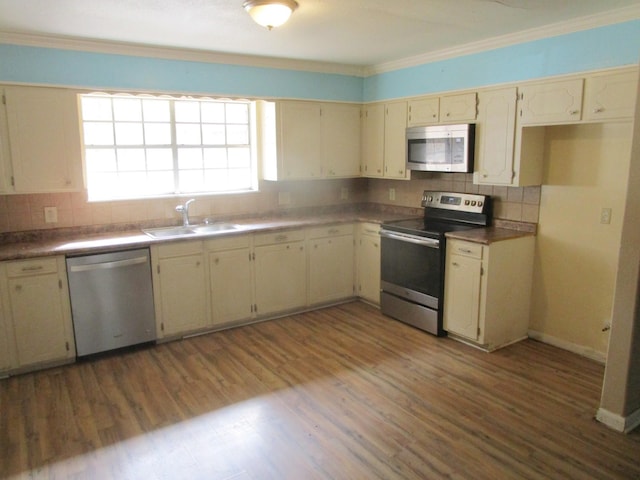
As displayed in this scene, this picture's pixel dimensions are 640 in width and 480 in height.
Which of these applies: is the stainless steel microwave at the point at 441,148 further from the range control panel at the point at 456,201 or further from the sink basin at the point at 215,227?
the sink basin at the point at 215,227

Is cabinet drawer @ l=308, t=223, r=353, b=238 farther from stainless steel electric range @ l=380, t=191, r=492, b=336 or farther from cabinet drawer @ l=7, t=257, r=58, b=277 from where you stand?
cabinet drawer @ l=7, t=257, r=58, b=277

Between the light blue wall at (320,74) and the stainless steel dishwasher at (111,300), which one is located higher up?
the light blue wall at (320,74)

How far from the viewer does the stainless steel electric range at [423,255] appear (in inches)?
157

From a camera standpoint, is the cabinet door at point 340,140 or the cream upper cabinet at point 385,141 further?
the cabinet door at point 340,140

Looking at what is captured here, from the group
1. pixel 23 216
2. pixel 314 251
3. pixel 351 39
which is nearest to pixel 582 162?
pixel 351 39

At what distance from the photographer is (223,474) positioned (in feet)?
7.68

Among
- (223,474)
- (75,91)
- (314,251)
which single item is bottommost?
(223,474)

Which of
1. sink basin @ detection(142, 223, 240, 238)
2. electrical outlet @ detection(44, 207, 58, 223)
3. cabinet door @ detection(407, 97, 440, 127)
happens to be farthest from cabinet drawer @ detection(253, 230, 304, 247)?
electrical outlet @ detection(44, 207, 58, 223)

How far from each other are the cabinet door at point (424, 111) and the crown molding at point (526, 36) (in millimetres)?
386

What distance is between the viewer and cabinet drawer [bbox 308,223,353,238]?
15.4 ft

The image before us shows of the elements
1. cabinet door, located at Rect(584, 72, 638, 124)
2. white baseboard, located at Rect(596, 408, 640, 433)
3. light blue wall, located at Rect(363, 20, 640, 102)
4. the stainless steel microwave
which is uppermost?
light blue wall, located at Rect(363, 20, 640, 102)

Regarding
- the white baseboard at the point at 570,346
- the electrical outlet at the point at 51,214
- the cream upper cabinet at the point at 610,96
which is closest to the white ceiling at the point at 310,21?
the cream upper cabinet at the point at 610,96

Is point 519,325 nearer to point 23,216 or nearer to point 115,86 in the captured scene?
point 115,86

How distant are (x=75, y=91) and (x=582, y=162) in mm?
4061
